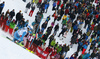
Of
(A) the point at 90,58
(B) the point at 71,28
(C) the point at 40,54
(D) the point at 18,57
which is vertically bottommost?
(D) the point at 18,57

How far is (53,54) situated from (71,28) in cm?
587

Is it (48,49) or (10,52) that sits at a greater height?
(48,49)

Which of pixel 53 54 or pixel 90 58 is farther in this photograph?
pixel 90 58

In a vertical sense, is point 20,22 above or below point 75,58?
above

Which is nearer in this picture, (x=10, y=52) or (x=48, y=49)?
(x=10, y=52)

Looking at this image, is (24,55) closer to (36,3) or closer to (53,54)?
(53,54)

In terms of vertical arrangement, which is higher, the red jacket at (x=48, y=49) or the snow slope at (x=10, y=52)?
the red jacket at (x=48, y=49)

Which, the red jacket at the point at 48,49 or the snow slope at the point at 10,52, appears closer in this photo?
the snow slope at the point at 10,52

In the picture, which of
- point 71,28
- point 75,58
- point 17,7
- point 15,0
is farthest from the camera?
point 15,0

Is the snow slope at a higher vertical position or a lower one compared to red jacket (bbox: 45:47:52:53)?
lower

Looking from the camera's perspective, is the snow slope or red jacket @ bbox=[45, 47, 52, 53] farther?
red jacket @ bbox=[45, 47, 52, 53]

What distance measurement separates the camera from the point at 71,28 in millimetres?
17812

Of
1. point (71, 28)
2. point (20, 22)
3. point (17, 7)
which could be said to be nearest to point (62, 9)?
point (71, 28)

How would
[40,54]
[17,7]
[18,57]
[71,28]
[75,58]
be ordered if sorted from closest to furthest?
[18,57] < [40,54] < [75,58] < [71,28] < [17,7]
